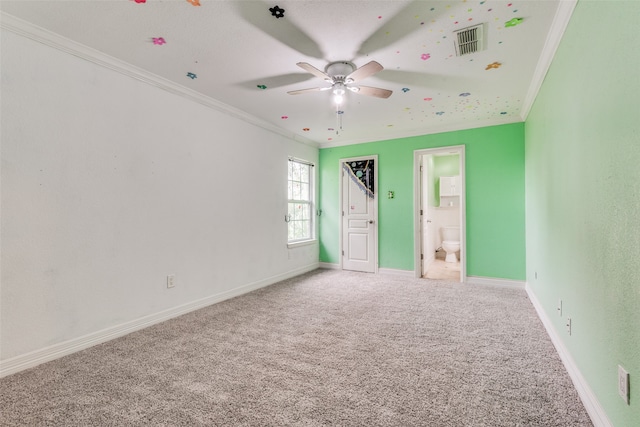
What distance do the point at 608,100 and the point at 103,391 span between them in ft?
10.5

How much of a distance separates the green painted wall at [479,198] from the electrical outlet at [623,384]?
3.32m

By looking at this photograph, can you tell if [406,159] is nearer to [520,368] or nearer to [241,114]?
Answer: [241,114]

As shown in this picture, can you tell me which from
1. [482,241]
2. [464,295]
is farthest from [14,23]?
[482,241]

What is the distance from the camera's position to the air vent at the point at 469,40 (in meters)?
2.19

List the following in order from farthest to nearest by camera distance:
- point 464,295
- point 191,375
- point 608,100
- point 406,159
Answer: point 406,159, point 464,295, point 191,375, point 608,100

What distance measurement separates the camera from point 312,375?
78.5 inches

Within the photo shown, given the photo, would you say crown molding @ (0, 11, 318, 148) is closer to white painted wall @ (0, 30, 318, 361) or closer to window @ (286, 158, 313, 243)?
white painted wall @ (0, 30, 318, 361)

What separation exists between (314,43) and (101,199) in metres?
2.23

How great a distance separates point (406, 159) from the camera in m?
4.99

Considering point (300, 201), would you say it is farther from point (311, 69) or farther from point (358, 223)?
point (311, 69)

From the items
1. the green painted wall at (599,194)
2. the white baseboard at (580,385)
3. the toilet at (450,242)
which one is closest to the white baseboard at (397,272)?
the toilet at (450,242)

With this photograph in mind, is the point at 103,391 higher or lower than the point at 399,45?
lower

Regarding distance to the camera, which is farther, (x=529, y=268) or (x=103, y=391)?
(x=529, y=268)

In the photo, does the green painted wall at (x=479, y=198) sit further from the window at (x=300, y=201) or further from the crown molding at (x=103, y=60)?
the crown molding at (x=103, y=60)
